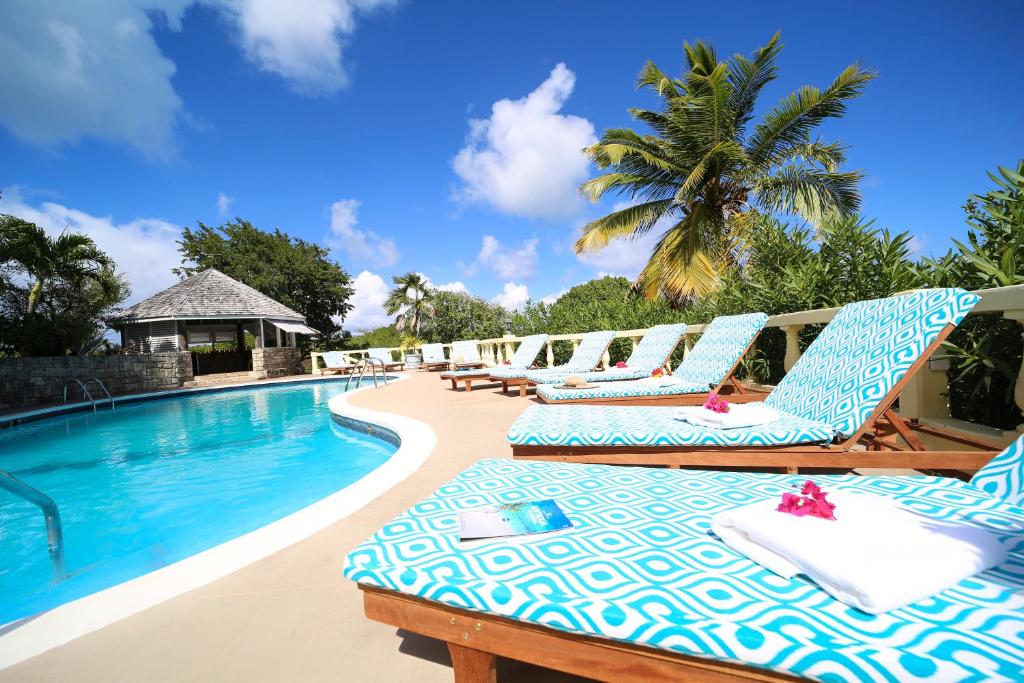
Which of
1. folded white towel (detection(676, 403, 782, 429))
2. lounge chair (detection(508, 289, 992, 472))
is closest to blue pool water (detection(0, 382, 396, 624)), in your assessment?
lounge chair (detection(508, 289, 992, 472))

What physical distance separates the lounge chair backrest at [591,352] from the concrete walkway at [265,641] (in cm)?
586

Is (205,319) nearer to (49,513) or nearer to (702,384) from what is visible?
(49,513)

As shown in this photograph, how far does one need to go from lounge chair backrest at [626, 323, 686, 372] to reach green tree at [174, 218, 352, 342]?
1106 inches

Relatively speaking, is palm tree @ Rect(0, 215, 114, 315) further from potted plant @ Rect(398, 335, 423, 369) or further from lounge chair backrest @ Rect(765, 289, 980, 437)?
lounge chair backrest @ Rect(765, 289, 980, 437)

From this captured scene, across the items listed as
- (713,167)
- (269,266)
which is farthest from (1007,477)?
(269,266)

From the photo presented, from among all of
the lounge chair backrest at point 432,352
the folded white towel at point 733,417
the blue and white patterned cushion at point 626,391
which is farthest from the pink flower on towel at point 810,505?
the lounge chair backrest at point 432,352

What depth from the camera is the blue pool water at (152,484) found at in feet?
10.8

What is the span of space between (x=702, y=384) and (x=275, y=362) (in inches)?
799

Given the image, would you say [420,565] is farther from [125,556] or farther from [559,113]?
[559,113]

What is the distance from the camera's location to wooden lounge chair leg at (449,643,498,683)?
46.3 inches

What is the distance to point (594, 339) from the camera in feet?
Result: 27.1

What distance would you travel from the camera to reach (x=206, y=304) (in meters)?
20.9

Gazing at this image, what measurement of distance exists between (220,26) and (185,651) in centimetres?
2037

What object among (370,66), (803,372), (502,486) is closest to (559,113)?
(370,66)
